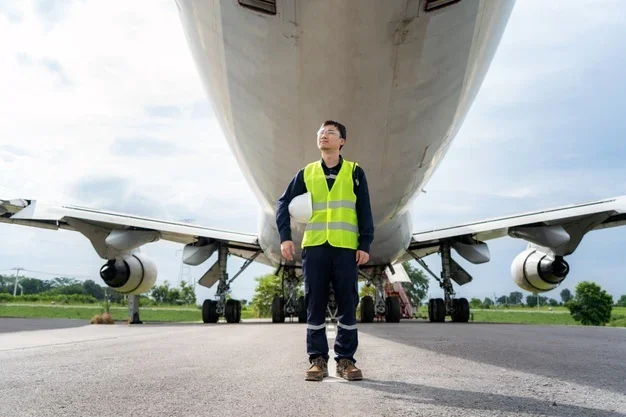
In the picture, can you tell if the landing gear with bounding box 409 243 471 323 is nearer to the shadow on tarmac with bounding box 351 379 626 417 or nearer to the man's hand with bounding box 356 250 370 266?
the man's hand with bounding box 356 250 370 266

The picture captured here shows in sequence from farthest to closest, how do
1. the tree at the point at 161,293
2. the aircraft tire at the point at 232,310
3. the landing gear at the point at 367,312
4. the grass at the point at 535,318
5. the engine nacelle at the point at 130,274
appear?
1. the tree at the point at 161,293
2. the grass at the point at 535,318
3. the landing gear at the point at 367,312
4. the aircraft tire at the point at 232,310
5. the engine nacelle at the point at 130,274

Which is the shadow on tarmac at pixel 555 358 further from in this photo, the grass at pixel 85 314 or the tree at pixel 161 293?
the tree at pixel 161 293

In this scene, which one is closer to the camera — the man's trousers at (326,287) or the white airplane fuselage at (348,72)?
the man's trousers at (326,287)

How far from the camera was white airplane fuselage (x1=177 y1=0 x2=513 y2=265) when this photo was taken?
4090 millimetres

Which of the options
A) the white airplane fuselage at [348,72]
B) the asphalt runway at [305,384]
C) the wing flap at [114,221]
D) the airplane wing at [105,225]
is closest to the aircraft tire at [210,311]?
the airplane wing at [105,225]

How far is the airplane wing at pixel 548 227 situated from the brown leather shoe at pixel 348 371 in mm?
9256

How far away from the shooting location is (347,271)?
345 centimetres

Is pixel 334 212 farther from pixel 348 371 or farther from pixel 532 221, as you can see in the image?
pixel 532 221

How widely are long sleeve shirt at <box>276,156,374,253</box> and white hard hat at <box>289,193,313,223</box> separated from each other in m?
0.18

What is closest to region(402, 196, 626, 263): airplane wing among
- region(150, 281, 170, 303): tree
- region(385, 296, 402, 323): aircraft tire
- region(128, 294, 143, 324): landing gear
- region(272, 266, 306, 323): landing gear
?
region(385, 296, 402, 323): aircraft tire

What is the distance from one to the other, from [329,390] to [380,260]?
984cm

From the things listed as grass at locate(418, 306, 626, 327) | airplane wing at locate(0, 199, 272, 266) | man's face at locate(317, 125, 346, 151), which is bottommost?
grass at locate(418, 306, 626, 327)

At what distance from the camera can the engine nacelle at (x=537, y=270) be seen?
12102 millimetres

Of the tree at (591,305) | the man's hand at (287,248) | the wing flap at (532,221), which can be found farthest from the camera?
the tree at (591,305)
